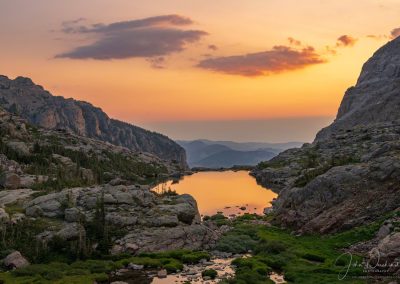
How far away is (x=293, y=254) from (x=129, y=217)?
23.7 metres

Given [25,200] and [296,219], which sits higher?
[25,200]

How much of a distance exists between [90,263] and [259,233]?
86.2 ft

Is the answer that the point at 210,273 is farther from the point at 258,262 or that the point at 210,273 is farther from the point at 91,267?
the point at 91,267

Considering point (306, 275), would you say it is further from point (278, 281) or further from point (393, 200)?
point (393, 200)

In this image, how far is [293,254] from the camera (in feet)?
161

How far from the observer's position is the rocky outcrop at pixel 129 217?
53.9m

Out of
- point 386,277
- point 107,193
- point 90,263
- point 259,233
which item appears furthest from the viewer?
point 107,193

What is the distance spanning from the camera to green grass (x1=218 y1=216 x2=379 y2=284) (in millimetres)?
40625

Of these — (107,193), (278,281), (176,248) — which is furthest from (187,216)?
(278,281)

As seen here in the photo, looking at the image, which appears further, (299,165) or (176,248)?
(299,165)

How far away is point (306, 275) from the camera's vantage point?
4109 cm

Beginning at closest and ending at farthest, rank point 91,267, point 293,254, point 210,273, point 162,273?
point 210,273, point 162,273, point 91,267, point 293,254

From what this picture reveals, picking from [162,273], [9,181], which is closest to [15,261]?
[162,273]

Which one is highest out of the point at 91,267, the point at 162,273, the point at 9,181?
the point at 9,181
